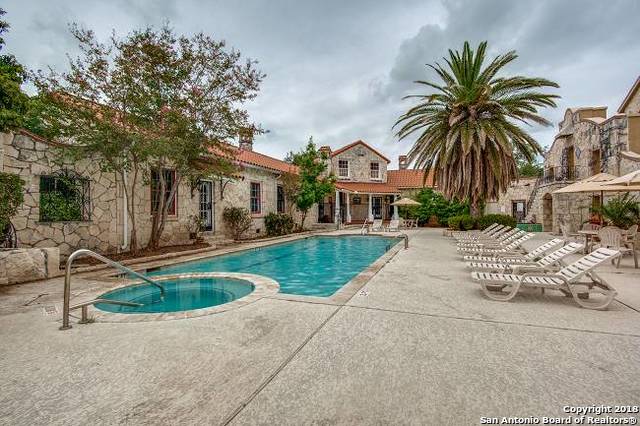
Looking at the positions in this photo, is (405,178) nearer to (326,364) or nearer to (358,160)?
(358,160)

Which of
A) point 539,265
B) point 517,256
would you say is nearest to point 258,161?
point 517,256

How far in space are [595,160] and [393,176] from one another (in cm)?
1763

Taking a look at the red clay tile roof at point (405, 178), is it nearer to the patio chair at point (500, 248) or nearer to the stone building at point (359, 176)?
the stone building at point (359, 176)

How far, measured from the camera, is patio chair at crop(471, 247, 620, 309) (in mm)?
5129

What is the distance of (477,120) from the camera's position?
55.1 ft

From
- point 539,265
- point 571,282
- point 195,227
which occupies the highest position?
point 195,227

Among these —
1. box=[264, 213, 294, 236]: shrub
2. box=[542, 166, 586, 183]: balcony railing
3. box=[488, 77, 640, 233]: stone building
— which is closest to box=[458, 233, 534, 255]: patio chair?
box=[488, 77, 640, 233]: stone building

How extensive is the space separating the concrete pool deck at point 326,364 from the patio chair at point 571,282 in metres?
0.27

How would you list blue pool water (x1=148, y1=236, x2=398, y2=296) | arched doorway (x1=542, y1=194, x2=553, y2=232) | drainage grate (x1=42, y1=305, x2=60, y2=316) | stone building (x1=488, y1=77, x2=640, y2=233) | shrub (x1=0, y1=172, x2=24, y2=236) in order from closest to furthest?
drainage grate (x1=42, y1=305, x2=60, y2=316) → shrub (x1=0, y1=172, x2=24, y2=236) → blue pool water (x1=148, y1=236, x2=398, y2=296) → stone building (x1=488, y1=77, x2=640, y2=233) → arched doorway (x1=542, y1=194, x2=553, y2=232)

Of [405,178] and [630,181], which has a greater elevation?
[405,178]

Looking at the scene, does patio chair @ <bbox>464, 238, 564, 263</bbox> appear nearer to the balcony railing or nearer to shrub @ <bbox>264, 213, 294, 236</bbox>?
shrub @ <bbox>264, 213, 294, 236</bbox>

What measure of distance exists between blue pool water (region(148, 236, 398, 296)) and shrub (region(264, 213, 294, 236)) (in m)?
2.82

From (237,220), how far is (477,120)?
13892 mm

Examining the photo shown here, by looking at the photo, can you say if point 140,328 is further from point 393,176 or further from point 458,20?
point 393,176
